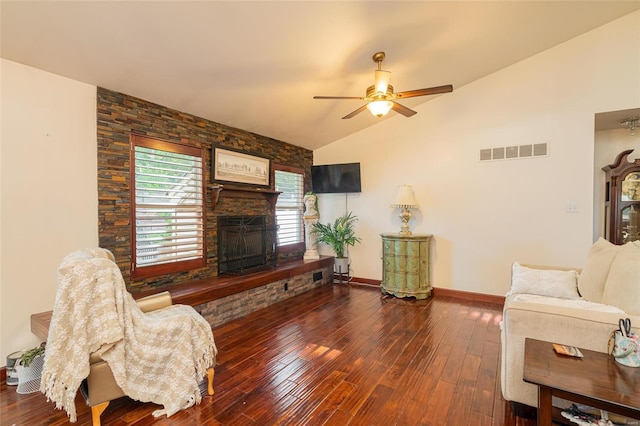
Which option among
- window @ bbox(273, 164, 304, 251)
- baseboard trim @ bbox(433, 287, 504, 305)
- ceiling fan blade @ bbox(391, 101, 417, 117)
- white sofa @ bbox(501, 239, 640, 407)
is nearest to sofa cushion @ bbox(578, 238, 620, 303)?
white sofa @ bbox(501, 239, 640, 407)

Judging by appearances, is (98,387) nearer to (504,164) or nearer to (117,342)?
(117,342)

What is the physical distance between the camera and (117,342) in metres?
1.79

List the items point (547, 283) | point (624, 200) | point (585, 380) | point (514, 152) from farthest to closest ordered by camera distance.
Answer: point (514, 152), point (624, 200), point (547, 283), point (585, 380)

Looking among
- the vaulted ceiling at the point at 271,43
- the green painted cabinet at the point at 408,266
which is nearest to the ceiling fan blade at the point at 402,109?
the vaulted ceiling at the point at 271,43

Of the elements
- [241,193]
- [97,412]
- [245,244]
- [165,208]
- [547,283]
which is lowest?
[97,412]

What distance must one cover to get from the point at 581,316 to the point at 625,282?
1.90 feet

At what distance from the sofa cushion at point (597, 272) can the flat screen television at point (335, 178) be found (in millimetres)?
3348

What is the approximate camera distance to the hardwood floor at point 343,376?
1912 mm

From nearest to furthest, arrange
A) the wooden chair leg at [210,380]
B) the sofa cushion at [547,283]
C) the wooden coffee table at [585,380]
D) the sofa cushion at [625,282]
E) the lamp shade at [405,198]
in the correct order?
the wooden coffee table at [585,380], the sofa cushion at [625,282], the wooden chair leg at [210,380], the sofa cushion at [547,283], the lamp shade at [405,198]

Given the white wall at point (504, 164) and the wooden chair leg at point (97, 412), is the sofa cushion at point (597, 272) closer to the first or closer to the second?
the white wall at point (504, 164)

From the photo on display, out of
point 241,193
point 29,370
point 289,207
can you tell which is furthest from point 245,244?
point 29,370

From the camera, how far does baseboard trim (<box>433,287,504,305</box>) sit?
167 inches

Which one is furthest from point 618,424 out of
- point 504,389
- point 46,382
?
point 46,382

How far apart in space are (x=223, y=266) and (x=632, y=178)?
548 centimetres
